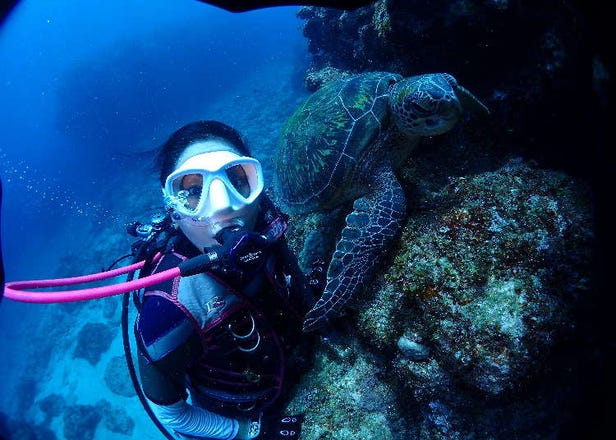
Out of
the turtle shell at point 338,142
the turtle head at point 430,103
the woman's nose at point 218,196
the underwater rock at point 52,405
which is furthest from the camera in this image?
the underwater rock at point 52,405

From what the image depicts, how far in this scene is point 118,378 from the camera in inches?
357

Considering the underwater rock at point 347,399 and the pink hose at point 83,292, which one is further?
the underwater rock at point 347,399

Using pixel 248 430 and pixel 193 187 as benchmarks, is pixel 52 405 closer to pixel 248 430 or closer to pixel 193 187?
pixel 248 430

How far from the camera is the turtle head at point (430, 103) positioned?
2.67 metres

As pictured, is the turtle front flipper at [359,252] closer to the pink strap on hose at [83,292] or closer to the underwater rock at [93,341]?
the pink strap on hose at [83,292]

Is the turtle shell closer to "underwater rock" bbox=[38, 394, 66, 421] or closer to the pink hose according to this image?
the pink hose

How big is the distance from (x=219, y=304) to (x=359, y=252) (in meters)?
1.17

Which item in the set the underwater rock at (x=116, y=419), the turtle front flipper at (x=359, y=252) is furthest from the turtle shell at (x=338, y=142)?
the underwater rock at (x=116, y=419)

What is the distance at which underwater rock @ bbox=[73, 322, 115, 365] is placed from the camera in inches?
399

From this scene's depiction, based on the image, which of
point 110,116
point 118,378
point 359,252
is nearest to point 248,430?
point 359,252

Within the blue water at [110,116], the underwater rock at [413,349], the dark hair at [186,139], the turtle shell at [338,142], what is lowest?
the blue water at [110,116]

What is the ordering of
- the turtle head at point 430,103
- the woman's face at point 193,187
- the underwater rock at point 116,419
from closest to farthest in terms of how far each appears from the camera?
the woman's face at point 193,187, the turtle head at point 430,103, the underwater rock at point 116,419

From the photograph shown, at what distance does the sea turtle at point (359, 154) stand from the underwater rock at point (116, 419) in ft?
26.7

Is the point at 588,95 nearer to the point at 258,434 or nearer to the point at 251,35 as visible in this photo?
the point at 258,434
